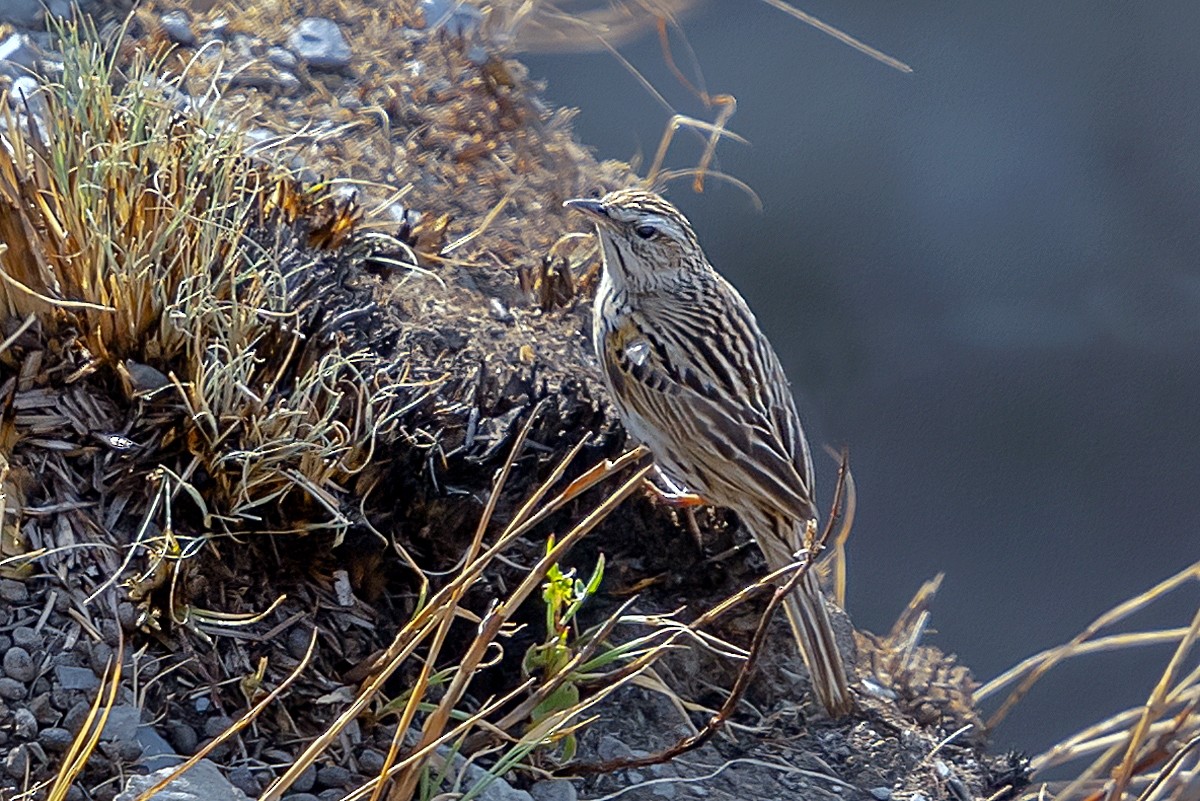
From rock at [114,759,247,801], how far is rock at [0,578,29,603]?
384 mm

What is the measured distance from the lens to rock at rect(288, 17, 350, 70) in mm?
4277

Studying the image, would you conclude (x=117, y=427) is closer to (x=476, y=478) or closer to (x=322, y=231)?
(x=476, y=478)

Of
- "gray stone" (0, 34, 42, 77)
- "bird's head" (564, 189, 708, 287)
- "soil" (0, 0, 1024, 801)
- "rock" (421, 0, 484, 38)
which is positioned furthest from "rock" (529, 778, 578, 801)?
"rock" (421, 0, 484, 38)

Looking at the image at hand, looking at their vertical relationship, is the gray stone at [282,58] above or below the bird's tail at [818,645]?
above

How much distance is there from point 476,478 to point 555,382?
0.53 m

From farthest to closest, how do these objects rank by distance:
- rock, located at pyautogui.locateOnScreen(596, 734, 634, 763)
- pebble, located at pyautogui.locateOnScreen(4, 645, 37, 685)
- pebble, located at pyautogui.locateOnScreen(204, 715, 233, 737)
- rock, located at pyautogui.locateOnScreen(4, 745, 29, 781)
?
rock, located at pyautogui.locateOnScreen(596, 734, 634, 763), pebble, located at pyautogui.locateOnScreen(204, 715, 233, 737), pebble, located at pyautogui.locateOnScreen(4, 645, 37, 685), rock, located at pyautogui.locateOnScreen(4, 745, 29, 781)

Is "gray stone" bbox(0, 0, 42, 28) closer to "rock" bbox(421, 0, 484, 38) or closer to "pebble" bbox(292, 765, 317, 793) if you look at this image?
"rock" bbox(421, 0, 484, 38)

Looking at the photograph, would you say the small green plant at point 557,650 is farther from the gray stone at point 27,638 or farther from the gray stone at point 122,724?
the gray stone at point 27,638

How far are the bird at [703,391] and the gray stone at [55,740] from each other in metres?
1.49

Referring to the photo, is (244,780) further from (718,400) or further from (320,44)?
(320,44)

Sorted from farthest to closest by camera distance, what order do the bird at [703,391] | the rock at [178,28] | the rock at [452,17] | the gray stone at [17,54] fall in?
the rock at [452,17], the rock at [178,28], the gray stone at [17,54], the bird at [703,391]

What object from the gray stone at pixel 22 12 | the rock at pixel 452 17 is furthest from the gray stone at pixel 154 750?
the rock at pixel 452 17

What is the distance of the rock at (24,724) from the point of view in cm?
209

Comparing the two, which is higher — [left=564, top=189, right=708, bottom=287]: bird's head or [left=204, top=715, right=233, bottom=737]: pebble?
Answer: [left=564, top=189, right=708, bottom=287]: bird's head
